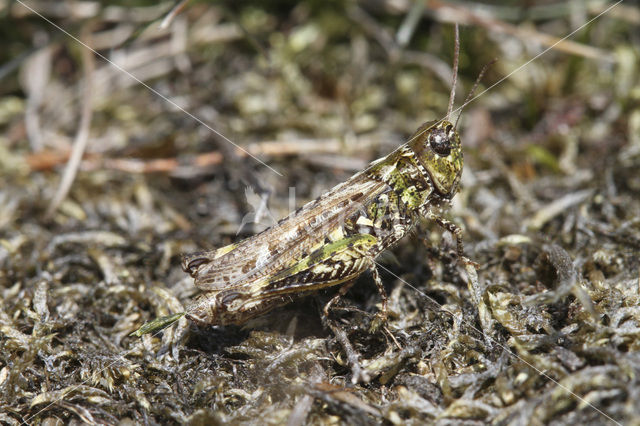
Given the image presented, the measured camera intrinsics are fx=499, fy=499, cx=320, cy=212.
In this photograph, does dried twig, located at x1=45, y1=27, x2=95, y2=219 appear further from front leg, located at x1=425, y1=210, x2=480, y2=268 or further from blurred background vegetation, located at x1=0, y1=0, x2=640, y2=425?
front leg, located at x1=425, y1=210, x2=480, y2=268

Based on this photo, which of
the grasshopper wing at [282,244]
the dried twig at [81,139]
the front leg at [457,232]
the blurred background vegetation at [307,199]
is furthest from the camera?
the dried twig at [81,139]

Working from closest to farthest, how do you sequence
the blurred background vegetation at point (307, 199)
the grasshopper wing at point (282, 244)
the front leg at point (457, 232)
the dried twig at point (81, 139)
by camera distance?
the blurred background vegetation at point (307, 199) < the grasshopper wing at point (282, 244) < the front leg at point (457, 232) < the dried twig at point (81, 139)

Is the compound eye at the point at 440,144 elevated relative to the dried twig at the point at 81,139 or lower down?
elevated

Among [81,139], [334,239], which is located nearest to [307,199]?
[334,239]

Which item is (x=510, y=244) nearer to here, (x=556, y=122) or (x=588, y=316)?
(x=588, y=316)

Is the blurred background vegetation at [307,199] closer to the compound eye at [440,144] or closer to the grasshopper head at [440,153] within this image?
the grasshopper head at [440,153]

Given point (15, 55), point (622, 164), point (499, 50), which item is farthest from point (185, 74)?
point (622, 164)

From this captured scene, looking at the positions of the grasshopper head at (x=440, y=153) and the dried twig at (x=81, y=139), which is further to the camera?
the dried twig at (x=81, y=139)

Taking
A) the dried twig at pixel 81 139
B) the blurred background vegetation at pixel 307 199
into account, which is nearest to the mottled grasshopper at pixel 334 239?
the blurred background vegetation at pixel 307 199
